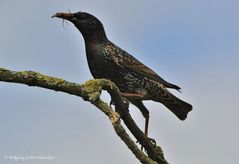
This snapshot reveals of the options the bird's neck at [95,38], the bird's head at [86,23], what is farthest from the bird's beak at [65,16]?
the bird's neck at [95,38]

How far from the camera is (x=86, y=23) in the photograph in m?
8.62

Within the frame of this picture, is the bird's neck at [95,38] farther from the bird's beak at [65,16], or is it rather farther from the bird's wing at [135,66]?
the bird's beak at [65,16]

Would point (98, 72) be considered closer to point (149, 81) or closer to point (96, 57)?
point (96, 57)

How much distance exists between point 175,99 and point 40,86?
491cm

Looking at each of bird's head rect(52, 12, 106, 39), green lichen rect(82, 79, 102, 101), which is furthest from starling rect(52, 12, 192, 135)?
green lichen rect(82, 79, 102, 101)

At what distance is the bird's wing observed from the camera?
9.38 metres

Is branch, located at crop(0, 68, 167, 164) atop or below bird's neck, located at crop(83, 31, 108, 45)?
below

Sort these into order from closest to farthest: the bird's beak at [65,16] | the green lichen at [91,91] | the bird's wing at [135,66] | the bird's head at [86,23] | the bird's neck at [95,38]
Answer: the green lichen at [91,91], the bird's beak at [65,16], the bird's head at [86,23], the bird's neck at [95,38], the bird's wing at [135,66]

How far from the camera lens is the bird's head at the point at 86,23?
8332 mm

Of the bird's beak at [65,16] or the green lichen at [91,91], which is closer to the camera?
the green lichen at [91,91]

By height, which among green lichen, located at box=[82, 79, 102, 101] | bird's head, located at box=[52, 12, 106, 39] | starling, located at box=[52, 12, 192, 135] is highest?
bird's head, located at box=[52, 12, 106, 39]

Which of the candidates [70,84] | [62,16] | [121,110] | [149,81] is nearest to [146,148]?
[121,110]

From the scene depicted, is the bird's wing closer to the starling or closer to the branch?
the starling

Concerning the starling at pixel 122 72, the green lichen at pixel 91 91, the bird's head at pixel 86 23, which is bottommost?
the green lichen at pixel 91 91
